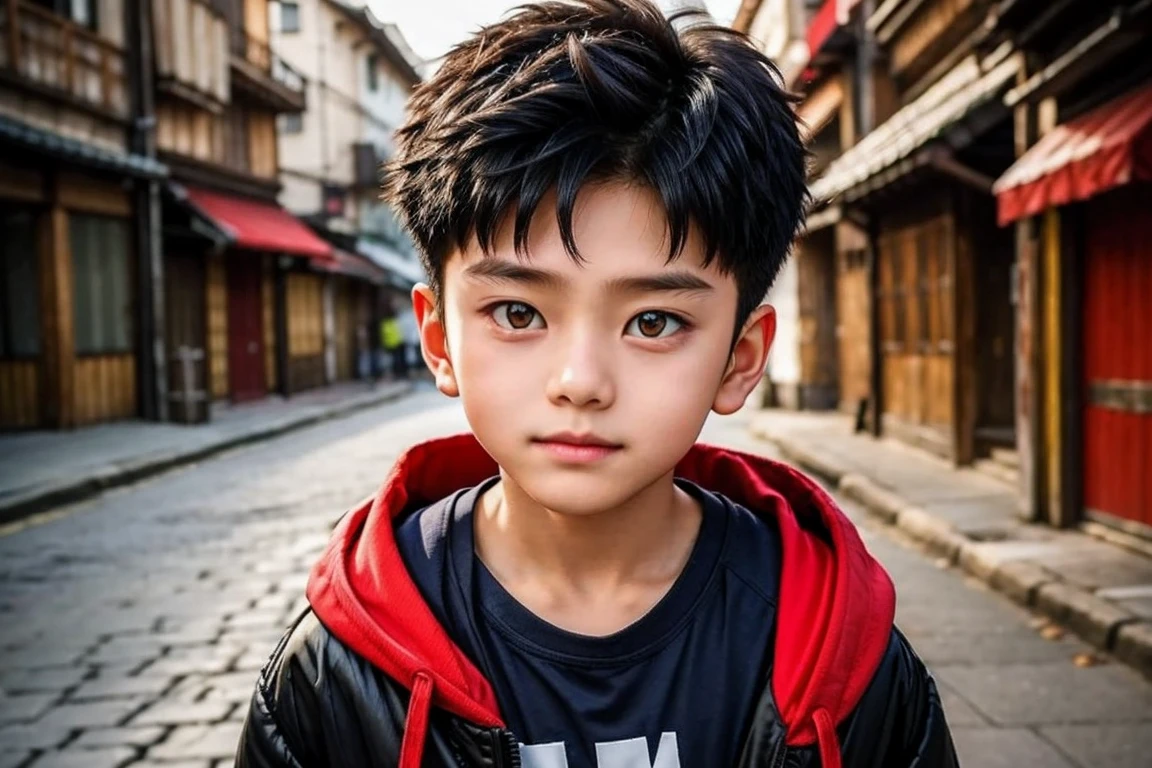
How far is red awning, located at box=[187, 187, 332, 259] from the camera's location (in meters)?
17.4

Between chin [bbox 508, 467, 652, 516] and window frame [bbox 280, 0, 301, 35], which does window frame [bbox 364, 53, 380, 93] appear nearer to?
window frame [bbox 280, 0, 301, 35]

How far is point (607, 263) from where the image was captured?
1.48 metres

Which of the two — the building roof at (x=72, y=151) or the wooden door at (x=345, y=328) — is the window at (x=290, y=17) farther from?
the building roof at (x=72, y=151)

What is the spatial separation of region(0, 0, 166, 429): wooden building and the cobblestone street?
5363mm

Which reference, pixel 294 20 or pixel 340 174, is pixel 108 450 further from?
pixel 294 20

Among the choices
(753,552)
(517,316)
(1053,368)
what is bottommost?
(753,552)

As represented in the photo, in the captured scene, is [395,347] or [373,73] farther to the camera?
[373,73]

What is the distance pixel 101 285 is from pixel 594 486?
14.7 m

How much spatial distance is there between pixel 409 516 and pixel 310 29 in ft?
108

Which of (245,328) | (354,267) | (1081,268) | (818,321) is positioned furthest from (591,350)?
(354,267)

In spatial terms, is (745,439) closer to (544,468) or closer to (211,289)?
(211,289)

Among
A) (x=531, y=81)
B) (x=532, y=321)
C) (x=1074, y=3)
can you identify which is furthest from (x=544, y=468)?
(x=1074, y=3)

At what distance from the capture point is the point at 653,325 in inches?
60.1

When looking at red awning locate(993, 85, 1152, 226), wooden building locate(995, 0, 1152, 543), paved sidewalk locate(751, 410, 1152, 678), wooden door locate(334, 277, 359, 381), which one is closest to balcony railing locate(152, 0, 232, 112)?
wooden door locate(334, 277, 359, 381)
